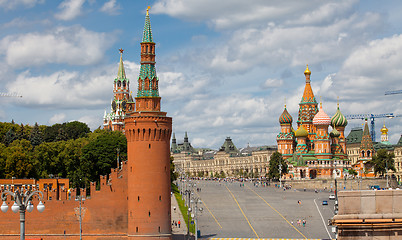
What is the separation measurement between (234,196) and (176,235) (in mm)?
55538

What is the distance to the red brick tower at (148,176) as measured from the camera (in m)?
76.2

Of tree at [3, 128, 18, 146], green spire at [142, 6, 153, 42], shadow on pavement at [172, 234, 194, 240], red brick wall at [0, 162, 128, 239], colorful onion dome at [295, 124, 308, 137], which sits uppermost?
green spire at [142, 6, 153, 42]

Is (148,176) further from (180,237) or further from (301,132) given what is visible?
(301,132)

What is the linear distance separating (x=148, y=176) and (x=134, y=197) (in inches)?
120

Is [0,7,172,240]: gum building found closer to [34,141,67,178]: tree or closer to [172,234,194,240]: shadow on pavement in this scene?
[172,234,194,240]: shadow on pavement

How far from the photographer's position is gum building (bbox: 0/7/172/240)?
76.6 metres

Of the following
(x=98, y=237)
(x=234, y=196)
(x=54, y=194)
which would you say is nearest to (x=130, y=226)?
(x=98, y=237)

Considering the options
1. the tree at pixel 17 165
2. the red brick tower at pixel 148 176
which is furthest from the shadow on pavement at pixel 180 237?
the tree at pixel 17 165

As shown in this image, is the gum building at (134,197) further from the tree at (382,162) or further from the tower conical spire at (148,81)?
the tree at (382,162)

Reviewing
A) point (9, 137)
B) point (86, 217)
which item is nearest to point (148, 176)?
point (86, 217)

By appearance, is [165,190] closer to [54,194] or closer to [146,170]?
[146,170]

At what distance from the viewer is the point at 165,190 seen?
77375 mm

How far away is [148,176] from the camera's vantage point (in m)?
76.6

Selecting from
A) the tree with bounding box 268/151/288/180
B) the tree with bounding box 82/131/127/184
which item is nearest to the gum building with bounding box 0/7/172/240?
the tree with bounding box 82/131/127/184
